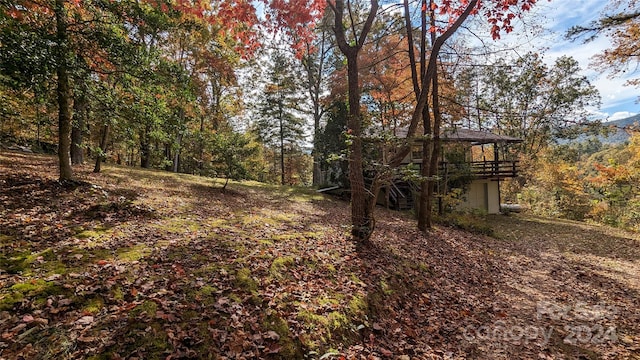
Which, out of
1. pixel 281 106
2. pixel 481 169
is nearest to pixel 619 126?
pixel 481 169

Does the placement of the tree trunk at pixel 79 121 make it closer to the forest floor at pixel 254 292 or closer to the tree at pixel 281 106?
the forest floor at pixel 254 292

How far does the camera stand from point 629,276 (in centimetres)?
771

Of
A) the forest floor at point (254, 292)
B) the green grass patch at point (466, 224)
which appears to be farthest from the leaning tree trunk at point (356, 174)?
the green grass patch at point (466, 224)

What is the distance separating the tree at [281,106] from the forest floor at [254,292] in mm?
17011

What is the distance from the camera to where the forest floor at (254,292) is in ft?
9.56

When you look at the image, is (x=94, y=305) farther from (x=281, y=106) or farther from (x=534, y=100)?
(x=534, y=100)

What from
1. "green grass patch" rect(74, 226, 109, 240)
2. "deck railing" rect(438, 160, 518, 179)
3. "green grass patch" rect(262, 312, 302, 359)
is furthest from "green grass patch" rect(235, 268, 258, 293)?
"deck railing" rect(438, 160, 518, 179)

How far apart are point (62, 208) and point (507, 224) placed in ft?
60.7

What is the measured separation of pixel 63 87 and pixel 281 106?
18.6m

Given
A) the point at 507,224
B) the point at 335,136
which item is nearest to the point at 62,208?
the point at 335,136

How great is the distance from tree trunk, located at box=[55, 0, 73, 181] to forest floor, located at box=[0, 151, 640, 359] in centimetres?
70

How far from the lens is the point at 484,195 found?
19344 mm

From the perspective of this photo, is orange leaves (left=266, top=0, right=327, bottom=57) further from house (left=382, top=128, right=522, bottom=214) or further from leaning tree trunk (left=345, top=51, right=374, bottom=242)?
house (left=382, top=128, right=522, bottom=214)

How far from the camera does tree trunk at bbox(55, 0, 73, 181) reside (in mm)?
5078
